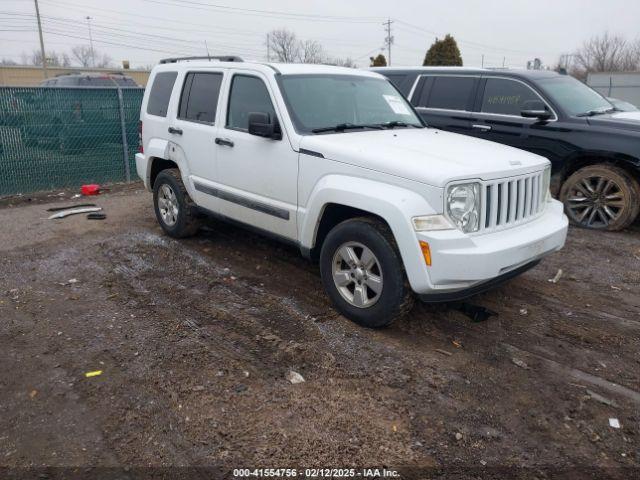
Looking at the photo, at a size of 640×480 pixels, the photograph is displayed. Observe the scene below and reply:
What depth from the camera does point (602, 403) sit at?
3.20 meters

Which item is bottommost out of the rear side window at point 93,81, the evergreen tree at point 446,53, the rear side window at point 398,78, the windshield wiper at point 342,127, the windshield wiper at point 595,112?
the windshield wiper at point 342,127

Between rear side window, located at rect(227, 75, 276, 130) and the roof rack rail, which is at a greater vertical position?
the roof rack rail

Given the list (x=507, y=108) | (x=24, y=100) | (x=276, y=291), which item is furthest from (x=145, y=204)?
(x=507, y=108)

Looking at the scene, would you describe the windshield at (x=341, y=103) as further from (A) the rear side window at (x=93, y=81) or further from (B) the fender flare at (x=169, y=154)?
(A) the rear side window at (x=93, y=81)

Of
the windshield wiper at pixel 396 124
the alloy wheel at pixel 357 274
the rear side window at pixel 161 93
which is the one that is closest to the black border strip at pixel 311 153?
the alloy wheel at pixel 357 274

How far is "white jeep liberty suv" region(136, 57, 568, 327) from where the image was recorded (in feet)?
11.7

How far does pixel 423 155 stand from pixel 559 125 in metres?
3.88

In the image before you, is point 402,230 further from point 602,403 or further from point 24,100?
point 24,100

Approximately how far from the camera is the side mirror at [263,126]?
444 centimetres

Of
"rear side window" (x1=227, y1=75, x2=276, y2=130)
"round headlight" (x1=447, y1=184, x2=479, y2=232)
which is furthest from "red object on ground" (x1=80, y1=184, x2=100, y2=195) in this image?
"round headlight" (x1=447, y1=184, x2=479, y2=232)

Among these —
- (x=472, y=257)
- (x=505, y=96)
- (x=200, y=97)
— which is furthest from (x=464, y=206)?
(x=505, y=96)

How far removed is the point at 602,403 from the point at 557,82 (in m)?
5.59

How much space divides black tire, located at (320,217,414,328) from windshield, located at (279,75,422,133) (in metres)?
1.01

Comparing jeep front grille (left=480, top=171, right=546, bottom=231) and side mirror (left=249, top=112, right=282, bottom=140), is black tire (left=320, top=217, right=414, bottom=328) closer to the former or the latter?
jeep front grille (left=480, top=171, right=546, bottom=231)
